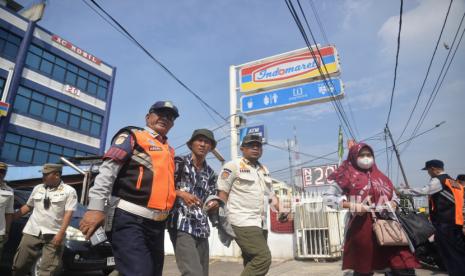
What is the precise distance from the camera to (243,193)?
356cm

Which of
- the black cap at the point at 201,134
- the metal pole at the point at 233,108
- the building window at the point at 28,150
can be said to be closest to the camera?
the black cap at the point at 201,134

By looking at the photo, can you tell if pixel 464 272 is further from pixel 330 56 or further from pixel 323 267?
pixel 330 56

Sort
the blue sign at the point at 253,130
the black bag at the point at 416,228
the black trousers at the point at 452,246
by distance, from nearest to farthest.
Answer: the black bag at the point at 416,228 < the black trousers at the point at 452,246 < the blue sign at the point at 253,130

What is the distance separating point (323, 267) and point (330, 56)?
→ 7474mm

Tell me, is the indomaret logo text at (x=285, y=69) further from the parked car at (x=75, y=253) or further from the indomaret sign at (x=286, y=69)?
the parked car at (x=75, y=253)

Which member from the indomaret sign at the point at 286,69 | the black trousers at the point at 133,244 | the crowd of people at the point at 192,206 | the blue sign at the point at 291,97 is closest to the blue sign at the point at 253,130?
the blue sign at the point at 291,97

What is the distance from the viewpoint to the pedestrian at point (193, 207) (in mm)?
2814

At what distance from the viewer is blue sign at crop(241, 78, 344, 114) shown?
36.0 feet

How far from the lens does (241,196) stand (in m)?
3.54

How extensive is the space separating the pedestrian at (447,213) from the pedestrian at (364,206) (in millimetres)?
1258

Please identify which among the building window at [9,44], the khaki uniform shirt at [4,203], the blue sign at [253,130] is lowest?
the khaki uniform shirt at [4,203]

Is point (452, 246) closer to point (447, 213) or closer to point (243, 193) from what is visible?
point (447, 213)

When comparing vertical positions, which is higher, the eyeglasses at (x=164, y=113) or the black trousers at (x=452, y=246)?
the eyeglasses at (x=164, y=113)

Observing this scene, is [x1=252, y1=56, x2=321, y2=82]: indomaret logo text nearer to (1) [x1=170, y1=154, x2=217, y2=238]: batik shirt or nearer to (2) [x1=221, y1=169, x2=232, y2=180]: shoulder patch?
(2) [x1=221, y1=169, x2=232, y2=180]: shoulder patch
